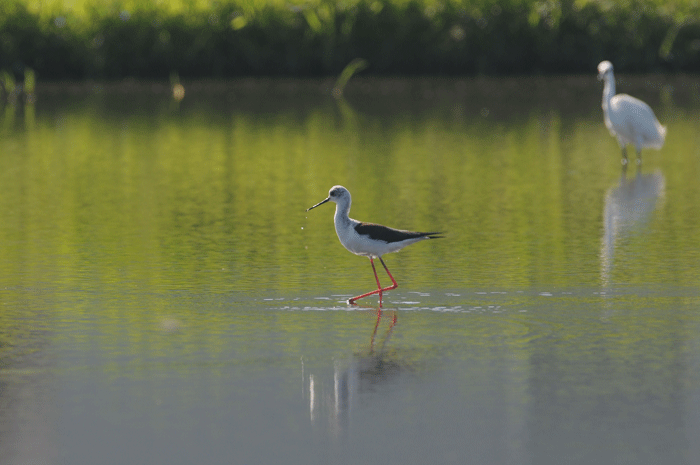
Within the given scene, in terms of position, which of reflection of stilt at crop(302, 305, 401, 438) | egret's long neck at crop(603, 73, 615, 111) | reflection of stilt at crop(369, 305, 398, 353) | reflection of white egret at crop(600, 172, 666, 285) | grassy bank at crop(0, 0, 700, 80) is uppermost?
A: grassy bank at crop(0, 0, 700, 80)

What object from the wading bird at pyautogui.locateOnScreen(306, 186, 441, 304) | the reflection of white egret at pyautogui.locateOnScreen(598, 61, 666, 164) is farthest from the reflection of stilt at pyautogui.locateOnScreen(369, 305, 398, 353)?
the reflection of white egret at pyautogui.locateOnScreen(598, 61, 666, 164)

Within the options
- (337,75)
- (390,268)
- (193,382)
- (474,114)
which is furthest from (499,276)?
(337,75)

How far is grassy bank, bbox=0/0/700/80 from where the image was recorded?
30719mm

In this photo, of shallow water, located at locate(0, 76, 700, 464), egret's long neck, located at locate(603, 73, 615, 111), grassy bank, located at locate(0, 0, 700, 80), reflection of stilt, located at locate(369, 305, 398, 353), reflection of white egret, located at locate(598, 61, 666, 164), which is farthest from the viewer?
grassy bank, located at locate(0, 0, 700, 80)

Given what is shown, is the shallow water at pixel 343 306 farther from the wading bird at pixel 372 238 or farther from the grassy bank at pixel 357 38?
the grassy bank at pixel 357 38

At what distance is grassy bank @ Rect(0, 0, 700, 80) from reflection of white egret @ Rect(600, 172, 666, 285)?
13654 millimetres

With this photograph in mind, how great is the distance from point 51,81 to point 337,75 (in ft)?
21.5

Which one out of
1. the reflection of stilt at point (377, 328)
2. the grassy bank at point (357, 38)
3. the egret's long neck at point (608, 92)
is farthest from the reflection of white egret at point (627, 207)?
the grassy bank at point (357, 38)

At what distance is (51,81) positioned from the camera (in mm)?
31031

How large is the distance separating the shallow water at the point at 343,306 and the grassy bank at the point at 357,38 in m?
10.2

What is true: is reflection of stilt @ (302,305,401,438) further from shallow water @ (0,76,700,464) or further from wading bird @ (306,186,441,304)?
wading bird @ (306,186,441,304)

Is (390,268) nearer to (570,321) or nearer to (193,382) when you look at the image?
(570,321)

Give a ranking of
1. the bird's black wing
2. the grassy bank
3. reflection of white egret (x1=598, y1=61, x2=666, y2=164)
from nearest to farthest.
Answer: the bird's black wing < reflection of white egret (x1=598, y1=61, x2=666, y2=164) < the grassy bank

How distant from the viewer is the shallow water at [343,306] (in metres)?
6.46
